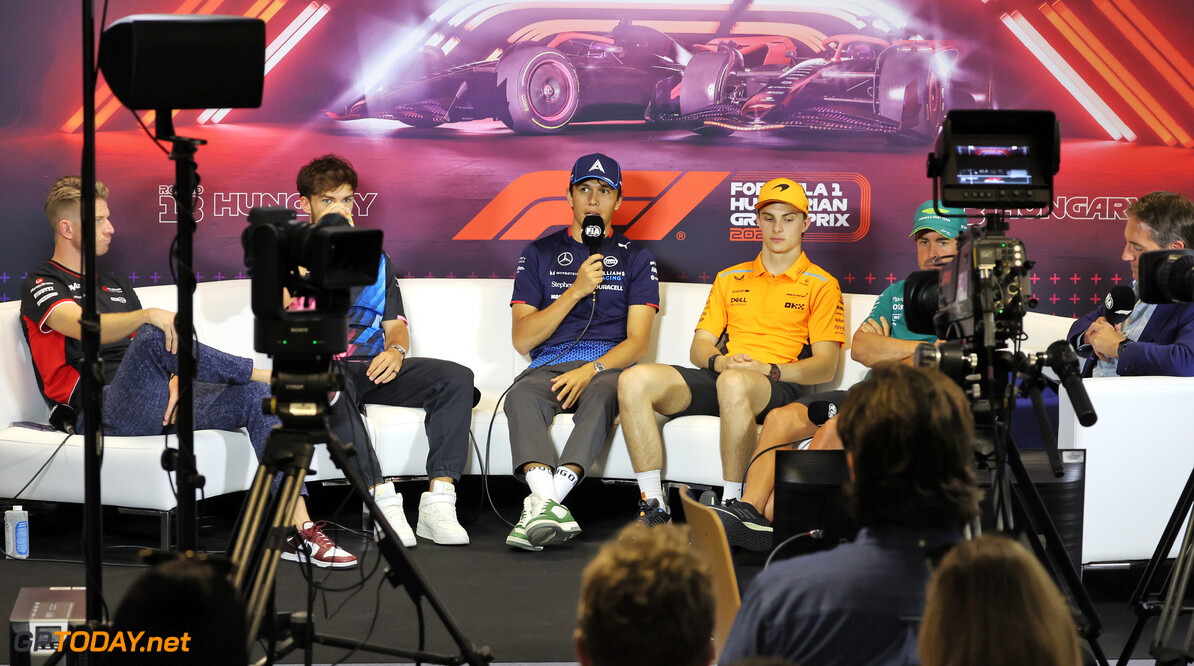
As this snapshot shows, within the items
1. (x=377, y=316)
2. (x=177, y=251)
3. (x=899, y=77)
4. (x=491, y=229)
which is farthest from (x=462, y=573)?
(x=899, y=77)

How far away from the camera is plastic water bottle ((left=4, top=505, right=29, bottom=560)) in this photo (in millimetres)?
3457

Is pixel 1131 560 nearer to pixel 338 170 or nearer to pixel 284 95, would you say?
pixel 338 170

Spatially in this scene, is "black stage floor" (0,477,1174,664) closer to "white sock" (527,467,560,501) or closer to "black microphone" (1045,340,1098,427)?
"white sock" (527,467,560,501)

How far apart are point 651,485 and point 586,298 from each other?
915mm

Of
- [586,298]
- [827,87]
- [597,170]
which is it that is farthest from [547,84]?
[827,87]

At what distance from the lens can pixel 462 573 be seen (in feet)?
11.0

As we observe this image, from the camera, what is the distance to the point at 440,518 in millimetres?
3736

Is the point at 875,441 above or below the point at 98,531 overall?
above

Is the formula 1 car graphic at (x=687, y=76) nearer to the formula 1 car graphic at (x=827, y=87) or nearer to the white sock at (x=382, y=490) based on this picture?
the formula 1 car graphic at (x=827, y=87)

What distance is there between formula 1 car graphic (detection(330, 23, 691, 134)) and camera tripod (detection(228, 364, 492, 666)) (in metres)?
2.90

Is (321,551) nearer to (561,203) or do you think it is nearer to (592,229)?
(592,229)

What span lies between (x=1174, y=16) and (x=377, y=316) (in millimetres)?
3764

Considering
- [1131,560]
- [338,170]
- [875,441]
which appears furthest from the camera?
[338,170]

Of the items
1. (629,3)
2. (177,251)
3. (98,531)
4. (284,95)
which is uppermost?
(629,3)
